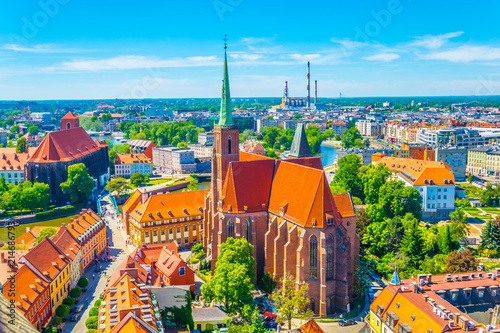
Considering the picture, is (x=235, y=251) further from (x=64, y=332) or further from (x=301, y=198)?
(x=64, y=332)

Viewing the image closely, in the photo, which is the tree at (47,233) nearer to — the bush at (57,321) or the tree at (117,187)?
the bush at (57,321)

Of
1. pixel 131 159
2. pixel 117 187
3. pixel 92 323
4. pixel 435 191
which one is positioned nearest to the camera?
pixel 92 323

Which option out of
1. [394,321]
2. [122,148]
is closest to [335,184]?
[394,321]

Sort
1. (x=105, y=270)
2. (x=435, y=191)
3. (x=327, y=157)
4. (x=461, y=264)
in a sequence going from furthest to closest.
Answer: (x=327, y=157)
(x=435, y=191)
(x=105, y=270)
(x=461, y=264)

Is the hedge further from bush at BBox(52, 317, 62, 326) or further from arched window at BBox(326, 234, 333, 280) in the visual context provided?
arched window at BBox(326, 234, 333, 280)

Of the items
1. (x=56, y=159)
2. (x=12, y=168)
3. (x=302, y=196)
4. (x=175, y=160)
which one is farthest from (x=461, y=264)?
(x=175, y=160)

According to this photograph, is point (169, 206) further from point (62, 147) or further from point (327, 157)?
point (327, 157)

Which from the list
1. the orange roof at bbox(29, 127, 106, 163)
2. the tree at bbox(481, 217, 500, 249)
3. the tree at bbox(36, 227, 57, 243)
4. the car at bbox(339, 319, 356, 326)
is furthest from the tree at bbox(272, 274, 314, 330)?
the orange roof at bbox(29, 127, 106, 163)
